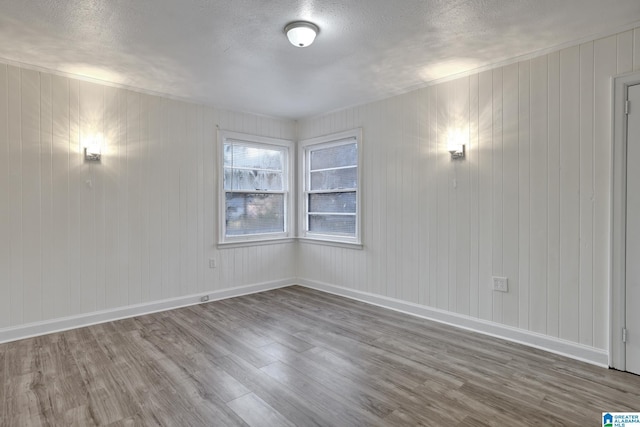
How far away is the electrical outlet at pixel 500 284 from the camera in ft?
10.9

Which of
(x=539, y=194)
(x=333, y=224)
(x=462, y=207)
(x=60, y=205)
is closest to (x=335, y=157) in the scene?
(x=333, y=224)

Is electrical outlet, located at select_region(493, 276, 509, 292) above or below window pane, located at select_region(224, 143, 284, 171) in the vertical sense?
below

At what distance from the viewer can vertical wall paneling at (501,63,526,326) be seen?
3248mm

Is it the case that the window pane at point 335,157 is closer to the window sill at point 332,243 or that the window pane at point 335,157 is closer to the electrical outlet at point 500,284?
the window sill at point 332,243

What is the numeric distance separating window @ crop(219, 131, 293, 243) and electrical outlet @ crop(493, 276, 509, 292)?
3.11 metres

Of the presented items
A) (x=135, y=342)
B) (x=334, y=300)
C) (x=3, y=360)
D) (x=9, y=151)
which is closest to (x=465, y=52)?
(x=334, y=300)

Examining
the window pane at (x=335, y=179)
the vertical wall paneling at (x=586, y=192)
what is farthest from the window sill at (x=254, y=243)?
the vertical wall paneling at (x=586, y=192)

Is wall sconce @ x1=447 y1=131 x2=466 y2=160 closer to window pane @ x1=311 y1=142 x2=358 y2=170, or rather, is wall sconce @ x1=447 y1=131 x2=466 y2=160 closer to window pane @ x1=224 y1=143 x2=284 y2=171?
window pane @ x1=311 y1=142 x2=358 y2=170

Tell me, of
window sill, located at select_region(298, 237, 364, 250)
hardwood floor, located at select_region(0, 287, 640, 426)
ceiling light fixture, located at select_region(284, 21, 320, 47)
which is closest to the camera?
hardwood floor, located at select_region(0, 287, 640, 426)

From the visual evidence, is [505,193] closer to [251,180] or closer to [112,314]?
[251,180]

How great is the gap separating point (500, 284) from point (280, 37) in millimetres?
2987

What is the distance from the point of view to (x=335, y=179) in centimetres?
511

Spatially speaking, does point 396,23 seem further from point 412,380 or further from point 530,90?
point 412,380

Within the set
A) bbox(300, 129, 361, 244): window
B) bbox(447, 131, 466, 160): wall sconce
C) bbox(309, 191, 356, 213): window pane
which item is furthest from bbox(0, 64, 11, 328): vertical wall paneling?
bbox(447, 131, 466, 160): wall sconce
